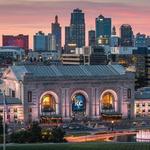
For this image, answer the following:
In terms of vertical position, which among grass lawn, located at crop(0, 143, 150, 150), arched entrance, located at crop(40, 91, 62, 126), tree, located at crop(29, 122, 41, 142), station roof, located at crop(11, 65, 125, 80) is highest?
station roof, located at crop(11, 65, 125, 80)

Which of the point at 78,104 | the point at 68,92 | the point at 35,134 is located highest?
the point at 68,92

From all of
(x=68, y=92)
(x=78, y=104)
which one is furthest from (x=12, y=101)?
(x=78, y=104)

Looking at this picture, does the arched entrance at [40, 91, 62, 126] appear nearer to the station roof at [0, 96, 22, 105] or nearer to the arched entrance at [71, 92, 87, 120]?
the arched entrance at [71, 92, 87, 120]

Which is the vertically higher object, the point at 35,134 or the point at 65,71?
the point at 65,71

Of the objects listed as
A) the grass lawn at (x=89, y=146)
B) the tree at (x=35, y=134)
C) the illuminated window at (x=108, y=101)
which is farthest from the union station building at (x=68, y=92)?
the grass lawn at (x=89, y=146)

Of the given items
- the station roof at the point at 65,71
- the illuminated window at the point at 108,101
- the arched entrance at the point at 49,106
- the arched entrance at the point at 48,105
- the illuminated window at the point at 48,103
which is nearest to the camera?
the arched entrance at the point at 49,106

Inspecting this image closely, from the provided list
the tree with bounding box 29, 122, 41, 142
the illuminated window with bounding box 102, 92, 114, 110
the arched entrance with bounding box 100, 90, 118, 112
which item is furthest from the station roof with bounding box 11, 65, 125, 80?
the tree with bounding box 29, 122, 41, 142

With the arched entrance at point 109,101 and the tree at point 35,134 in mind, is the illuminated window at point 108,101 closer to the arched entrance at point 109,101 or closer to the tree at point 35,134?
the arched entrance at point 109,101

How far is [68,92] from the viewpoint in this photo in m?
117

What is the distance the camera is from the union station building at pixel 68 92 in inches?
4532

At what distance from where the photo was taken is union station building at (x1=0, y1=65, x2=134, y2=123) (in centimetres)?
11512

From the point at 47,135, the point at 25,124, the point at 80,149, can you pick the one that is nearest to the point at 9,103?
the point at 25,124

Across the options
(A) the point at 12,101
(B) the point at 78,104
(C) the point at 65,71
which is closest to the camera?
(A) the point at 12,101

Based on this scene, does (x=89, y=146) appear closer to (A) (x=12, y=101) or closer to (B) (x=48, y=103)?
(A) (x=12, y=101)
